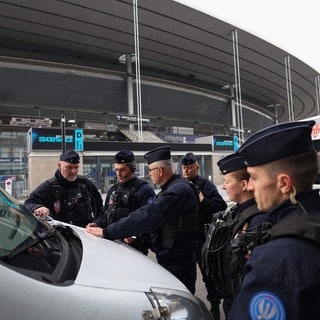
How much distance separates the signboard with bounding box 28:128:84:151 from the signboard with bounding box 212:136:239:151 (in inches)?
533

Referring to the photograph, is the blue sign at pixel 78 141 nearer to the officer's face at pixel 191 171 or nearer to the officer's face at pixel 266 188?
the officer's face at pixel 191 171

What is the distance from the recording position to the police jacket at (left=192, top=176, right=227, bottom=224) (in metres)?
4.44

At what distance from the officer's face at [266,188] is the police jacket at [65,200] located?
311 centimetres

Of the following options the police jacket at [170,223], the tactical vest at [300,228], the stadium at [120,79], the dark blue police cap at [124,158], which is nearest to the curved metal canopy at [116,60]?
the stadium at [120,79]

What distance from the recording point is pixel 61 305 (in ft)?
4.86

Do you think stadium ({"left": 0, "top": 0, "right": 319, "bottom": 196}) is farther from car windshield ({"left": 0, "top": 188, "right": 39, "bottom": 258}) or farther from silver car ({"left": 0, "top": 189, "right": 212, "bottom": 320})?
silver car ({"left": 0, "top": 189, "right": 212, "bottom": 320})

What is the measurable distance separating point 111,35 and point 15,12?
8.97 m

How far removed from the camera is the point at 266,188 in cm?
133

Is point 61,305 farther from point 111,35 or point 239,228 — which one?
point 111,35

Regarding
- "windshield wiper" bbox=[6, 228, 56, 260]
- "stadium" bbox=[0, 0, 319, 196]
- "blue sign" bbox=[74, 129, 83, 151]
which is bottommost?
"windshield wiper" bbox=[6, 228, 56, 260]

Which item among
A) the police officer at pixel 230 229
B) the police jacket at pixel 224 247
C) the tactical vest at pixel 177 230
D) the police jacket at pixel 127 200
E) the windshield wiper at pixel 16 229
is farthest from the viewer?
the police jacket at pixel 127 200

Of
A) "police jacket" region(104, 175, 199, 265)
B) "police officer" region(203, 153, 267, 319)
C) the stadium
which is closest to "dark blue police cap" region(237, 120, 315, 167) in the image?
"police officer" region(203, 153, 267, 319)

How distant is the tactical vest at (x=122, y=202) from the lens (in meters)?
3.78

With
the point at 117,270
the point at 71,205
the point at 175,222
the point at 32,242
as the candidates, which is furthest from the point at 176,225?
the point at 32,242
